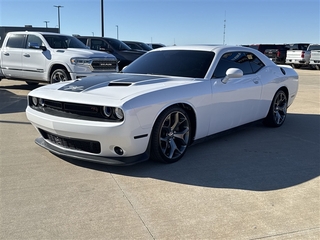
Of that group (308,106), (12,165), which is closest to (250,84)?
(12,165)

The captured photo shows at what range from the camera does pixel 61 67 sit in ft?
31.0

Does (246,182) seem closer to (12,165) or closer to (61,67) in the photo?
(12,165)

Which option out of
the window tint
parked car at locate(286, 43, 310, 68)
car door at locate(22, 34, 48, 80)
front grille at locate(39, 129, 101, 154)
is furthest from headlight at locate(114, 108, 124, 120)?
parked car at locate(286, 43, 310, 68)

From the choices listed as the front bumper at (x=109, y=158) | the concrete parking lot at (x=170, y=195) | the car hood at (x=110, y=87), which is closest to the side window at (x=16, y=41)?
the concrete parking lot at (x=170, y=195)

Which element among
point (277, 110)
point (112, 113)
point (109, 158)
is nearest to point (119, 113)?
point (112, 113)

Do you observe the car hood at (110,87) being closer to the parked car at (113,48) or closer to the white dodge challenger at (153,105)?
the white dodge challenger at (153,105)

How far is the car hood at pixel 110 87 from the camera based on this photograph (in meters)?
3.76

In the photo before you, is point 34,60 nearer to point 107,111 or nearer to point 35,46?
point 35,46

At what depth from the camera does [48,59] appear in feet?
31.0

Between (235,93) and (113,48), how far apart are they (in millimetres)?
9036

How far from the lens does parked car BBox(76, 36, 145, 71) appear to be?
1299 centimetres

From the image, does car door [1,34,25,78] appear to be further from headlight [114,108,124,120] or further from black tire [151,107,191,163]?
headlight [114,108,124,120]

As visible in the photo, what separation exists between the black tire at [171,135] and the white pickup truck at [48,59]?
5450 millimetres

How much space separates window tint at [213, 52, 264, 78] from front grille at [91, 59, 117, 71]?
15.8 feet
